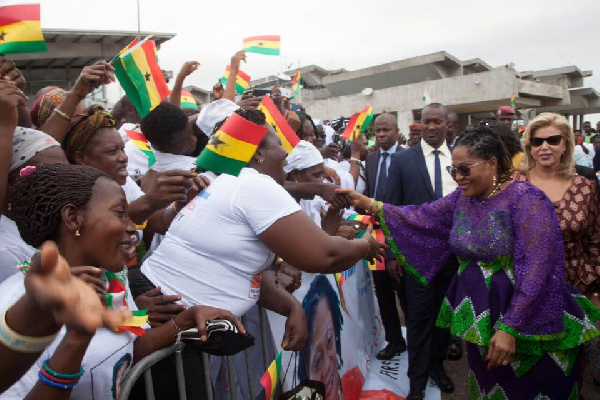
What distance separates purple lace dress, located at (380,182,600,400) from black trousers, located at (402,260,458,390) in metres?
0.94

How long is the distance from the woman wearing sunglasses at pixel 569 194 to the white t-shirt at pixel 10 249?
321 centimetres

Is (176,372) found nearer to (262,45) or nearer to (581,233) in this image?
(581,233)

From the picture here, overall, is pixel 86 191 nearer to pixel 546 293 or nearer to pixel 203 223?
pixel 203 223

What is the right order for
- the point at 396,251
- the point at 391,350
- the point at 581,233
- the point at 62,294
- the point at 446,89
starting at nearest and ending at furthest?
the point at 62,294
the point at 581,233
the point at 396,251
the point at 391,350
the point at 446,89

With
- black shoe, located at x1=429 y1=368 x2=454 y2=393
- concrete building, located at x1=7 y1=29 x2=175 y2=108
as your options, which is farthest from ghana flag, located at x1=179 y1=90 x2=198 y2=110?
concrete building, located at x1=7 y1=29 x2=175 y2=108

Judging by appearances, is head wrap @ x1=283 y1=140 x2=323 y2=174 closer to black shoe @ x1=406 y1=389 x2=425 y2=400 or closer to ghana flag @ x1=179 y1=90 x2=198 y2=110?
black shoe @ x1=406 y1=389 x2=425 y2=400

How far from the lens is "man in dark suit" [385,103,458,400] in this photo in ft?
13.7

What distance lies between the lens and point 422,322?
4.21m

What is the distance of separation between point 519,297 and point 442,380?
6.32 feet

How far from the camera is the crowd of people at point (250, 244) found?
1487mm

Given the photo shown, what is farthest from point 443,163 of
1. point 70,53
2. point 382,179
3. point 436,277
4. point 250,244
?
point 70,53

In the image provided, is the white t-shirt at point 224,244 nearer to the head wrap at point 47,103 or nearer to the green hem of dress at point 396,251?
the head wrap at point 47,103

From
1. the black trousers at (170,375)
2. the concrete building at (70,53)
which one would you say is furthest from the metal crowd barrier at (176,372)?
the concrete building at (70,53)

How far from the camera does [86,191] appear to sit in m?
1.54
